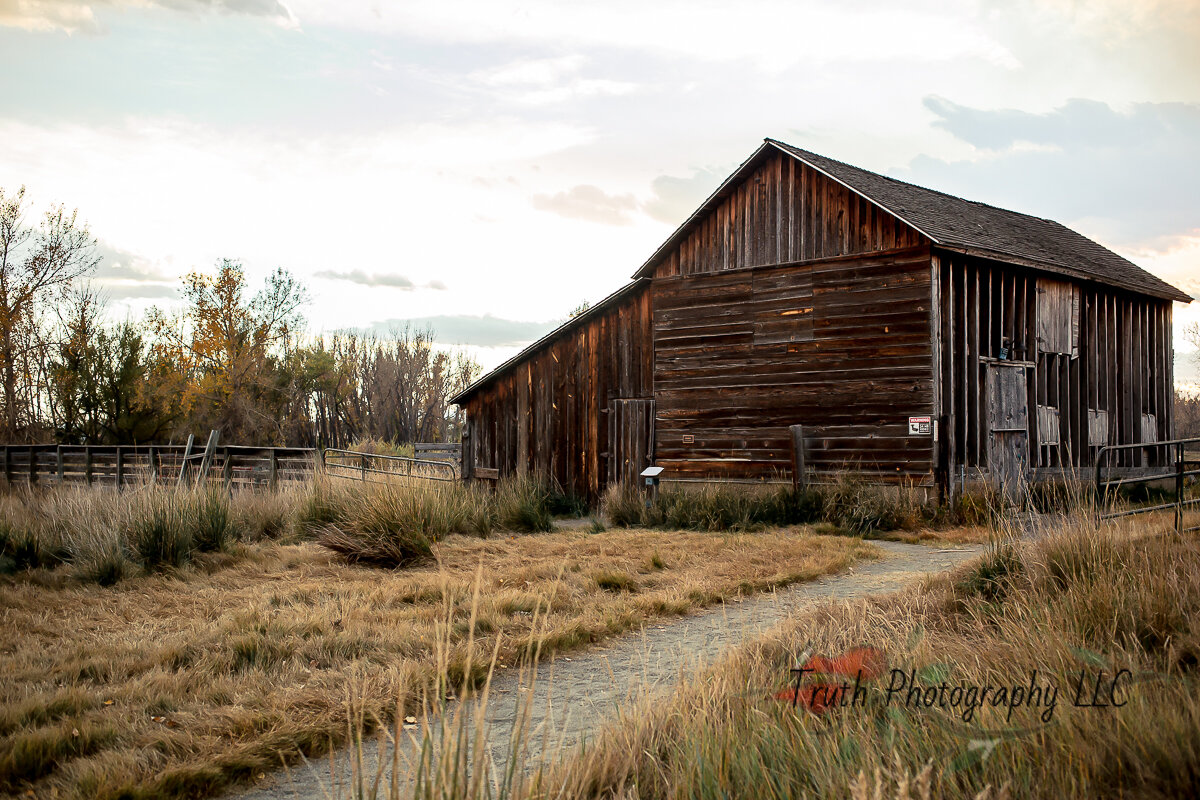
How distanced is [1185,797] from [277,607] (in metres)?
6.51

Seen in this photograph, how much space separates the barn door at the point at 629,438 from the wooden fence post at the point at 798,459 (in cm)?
343

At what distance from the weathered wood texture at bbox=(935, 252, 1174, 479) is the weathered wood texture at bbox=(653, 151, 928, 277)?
1.34 metres

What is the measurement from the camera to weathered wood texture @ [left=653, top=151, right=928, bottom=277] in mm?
14992

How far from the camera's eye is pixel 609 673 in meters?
4.99

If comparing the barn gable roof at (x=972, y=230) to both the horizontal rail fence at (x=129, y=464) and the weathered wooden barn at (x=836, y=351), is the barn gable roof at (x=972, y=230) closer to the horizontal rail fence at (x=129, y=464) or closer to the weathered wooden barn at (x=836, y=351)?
the weathered wooden barn at (x=836, y=351)

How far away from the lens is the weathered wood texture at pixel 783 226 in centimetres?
1499

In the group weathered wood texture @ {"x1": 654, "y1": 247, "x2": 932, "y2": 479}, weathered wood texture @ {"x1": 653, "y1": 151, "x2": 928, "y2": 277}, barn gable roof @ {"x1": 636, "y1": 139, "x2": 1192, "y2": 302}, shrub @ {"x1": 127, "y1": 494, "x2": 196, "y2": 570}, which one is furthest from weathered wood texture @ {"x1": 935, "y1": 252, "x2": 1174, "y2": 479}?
shrub @ {"x1": 127, "y1": 494, "x2": 196, "y2": 570}

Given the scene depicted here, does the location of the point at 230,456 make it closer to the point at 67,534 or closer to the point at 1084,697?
the point at 67,534

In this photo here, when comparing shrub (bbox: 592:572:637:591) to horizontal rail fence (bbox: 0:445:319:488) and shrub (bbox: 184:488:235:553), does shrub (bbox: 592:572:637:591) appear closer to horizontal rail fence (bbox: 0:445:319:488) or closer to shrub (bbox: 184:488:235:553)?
shrub (bbox: 184:488:235:553)

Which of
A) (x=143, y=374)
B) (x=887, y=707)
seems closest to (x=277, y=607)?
(x=887, y=707)

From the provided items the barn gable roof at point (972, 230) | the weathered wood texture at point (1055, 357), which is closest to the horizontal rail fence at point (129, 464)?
the barn gable roof at point (972, 230)

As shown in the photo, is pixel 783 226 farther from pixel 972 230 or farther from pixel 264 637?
pixel 264 637

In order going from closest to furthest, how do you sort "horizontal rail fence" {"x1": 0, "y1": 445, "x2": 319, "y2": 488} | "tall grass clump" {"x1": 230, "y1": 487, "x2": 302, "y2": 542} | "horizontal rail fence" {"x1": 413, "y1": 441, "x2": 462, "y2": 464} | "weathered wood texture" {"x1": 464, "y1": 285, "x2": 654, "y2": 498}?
"tall grass clump" {"x1": 230, "y1": 487, "x2": 302, "y2": 542} < "weathered wood texture" {"x1": 464, "y1": 285, "x2": 654, "y2": 498} < "horizontal rail fence" {"x1": 0, "y1": 445, "x2": 319, "y2": 488} < "horizontal rail fence" {"x1": 413, "y1": 441, "x2": 462, "y2": 464}

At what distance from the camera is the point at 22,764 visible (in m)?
4.09
